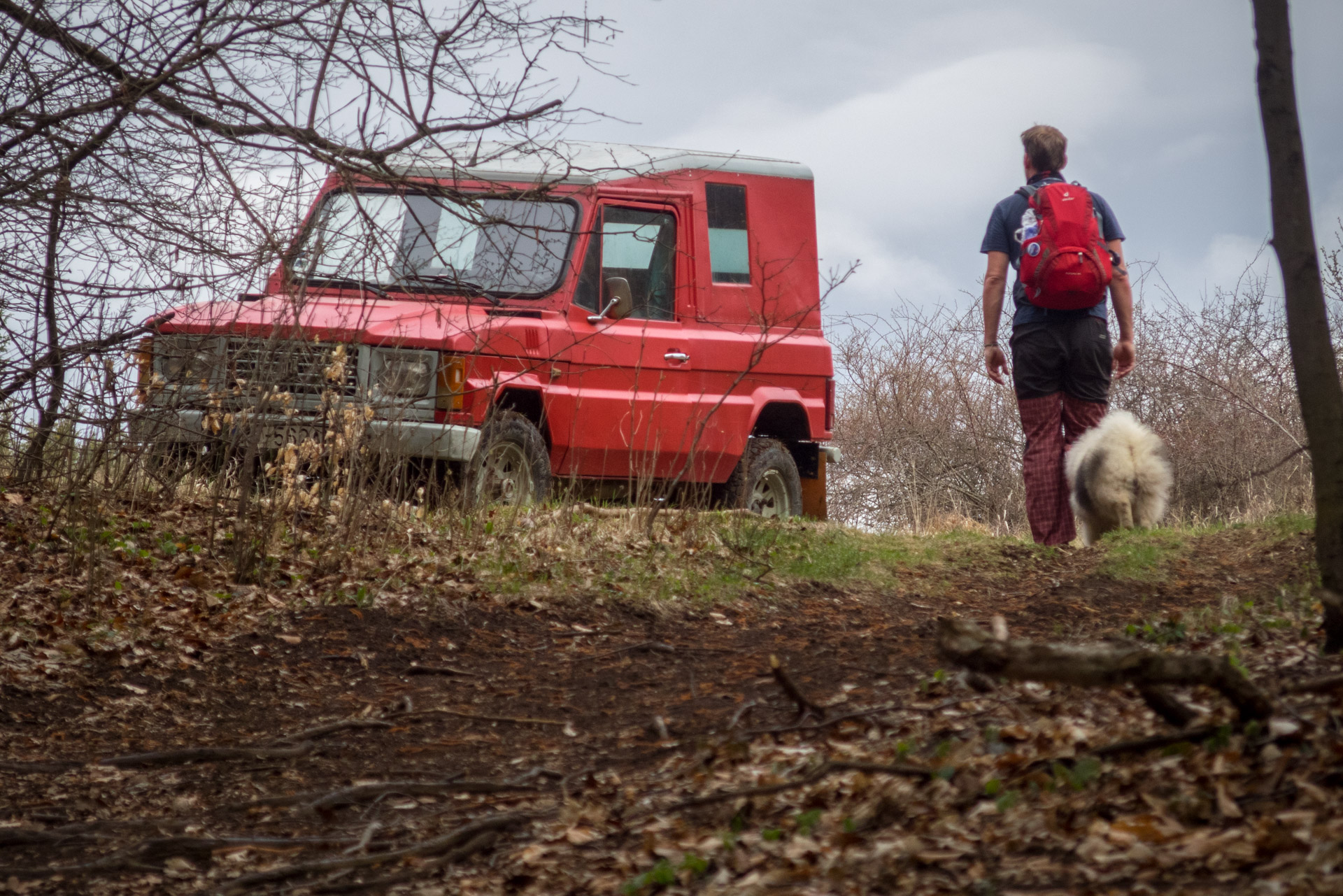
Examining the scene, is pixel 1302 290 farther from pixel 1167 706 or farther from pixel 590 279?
pixel 590 279

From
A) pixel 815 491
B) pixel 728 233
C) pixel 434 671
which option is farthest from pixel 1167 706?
pixel 815 491

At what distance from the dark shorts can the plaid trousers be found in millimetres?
58

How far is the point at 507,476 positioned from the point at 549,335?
0.92 m

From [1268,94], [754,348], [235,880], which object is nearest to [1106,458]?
[754,348]

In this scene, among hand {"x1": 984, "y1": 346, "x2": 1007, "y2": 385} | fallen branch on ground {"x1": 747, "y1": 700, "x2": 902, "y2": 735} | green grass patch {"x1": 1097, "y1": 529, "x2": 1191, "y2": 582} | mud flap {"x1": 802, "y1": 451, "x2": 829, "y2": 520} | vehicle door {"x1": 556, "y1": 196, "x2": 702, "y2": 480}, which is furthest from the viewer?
mud flap {"x1": 802, "y1": 451, "x2": 829, "y2": 520}

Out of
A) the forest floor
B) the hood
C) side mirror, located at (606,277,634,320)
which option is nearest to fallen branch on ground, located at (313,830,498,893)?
the forest floor

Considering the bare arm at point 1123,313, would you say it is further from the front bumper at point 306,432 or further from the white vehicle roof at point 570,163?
the front bumper at point 306,432

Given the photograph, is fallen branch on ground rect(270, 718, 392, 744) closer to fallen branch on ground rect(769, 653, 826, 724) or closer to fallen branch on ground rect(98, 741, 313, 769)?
fallen branch on ground rect(98, 741, 313, 769)

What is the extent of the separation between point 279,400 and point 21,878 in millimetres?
3610

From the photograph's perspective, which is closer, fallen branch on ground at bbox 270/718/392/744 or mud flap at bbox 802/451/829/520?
fallen branch on ground at bbox 270/718/392/744

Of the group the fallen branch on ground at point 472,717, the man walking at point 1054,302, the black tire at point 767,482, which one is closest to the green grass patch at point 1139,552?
the man walking at point 1054,302

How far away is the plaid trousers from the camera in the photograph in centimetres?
786

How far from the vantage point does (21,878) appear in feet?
10.7

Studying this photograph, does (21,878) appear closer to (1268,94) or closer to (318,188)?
(318,188)
